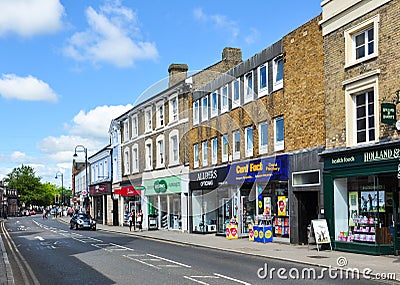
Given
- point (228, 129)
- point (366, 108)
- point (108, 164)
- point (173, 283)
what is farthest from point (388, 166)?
point (108, 164)

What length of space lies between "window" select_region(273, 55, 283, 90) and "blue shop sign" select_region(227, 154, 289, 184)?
3365mm

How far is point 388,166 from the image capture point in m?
18.1

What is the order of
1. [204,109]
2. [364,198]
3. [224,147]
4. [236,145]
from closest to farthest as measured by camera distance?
[364,198] < [236,145] < [224,147] < [204,109]

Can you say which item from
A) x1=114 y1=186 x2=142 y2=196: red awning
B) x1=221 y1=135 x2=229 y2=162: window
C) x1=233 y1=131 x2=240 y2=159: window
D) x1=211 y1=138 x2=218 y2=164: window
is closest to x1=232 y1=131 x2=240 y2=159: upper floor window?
x1=233 y1=131 x2=240 y2=159: window

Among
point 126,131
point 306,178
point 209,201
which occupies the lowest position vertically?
point 209,201

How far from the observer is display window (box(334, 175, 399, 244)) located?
19.0 meters

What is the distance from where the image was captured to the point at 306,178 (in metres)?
23.2

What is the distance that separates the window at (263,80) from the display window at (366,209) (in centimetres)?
751

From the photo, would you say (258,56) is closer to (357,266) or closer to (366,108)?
(366,108)

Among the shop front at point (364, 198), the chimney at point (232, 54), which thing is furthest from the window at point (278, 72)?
the chimney at point (232, 54)

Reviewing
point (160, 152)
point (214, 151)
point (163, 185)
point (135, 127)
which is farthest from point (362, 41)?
point (135, 127)

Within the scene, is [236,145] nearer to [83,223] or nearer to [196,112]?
[196,112]

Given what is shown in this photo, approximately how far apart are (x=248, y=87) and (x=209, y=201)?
28.5 feet

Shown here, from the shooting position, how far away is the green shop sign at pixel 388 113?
58.6 ft
